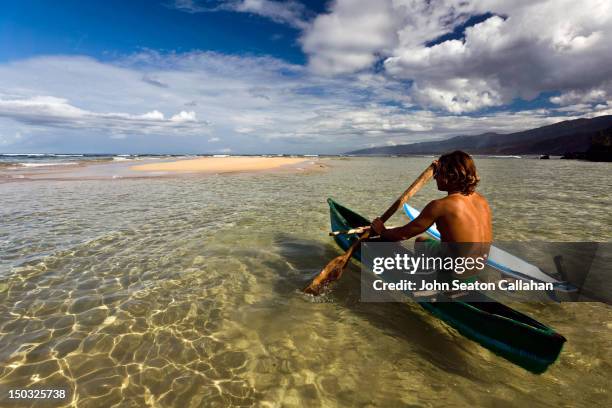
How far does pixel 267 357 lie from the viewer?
505 cm

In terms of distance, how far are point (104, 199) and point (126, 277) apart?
12677 mm

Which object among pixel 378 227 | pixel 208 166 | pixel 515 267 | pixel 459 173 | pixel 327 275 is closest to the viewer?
pixel 459 173

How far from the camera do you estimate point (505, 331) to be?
4.35m

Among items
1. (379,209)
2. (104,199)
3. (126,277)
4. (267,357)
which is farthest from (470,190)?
(104,199)

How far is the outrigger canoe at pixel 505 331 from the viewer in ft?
12.9

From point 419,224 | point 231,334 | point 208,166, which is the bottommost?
point 231,334

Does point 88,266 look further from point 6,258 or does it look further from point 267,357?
point 267,357

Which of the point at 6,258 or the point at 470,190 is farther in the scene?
the point at 6,258

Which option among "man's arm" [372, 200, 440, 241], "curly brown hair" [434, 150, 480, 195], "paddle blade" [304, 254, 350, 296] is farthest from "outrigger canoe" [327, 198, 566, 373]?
"paddle blade" [304, 254, 350, 296]

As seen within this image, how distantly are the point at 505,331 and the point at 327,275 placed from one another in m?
3.70

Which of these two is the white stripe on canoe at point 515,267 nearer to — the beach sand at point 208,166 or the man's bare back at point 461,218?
the man's bare back at point 461,218

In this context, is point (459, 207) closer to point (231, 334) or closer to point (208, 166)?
point (231, 334)

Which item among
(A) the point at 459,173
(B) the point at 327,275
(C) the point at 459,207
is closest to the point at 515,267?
(C) the point at 459,207

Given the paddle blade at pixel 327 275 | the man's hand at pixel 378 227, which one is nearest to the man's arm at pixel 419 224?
the man's hand at pixel 378 227
